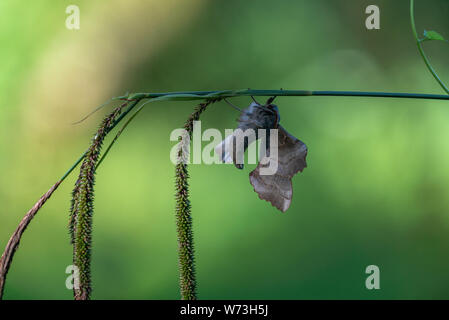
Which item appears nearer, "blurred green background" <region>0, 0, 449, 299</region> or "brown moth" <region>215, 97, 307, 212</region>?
"brown moth" <region>215, 97, 307, 212</region>

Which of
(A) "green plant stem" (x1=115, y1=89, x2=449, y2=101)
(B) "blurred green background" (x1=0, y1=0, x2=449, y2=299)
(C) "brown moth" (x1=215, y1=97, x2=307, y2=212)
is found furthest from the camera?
(B) "blurred green background" (x1=0, y1=0, x2=449, y2=299)

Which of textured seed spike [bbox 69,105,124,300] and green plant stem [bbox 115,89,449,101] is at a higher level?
green plant stem [bbox 115,89,449,101]

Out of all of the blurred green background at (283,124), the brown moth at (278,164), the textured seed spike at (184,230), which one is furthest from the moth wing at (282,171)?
the blurred green background at (283,124)

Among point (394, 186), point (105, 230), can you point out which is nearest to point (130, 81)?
point (105, 230)

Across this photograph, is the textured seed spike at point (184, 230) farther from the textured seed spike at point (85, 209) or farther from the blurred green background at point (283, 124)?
the blurred green background at point (283, 124)

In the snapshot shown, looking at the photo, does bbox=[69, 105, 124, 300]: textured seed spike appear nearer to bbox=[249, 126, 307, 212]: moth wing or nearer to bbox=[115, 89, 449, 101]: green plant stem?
bbox=[115, 89, 449, 101]: green plant stem

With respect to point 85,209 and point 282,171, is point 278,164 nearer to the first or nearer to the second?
point 282,171

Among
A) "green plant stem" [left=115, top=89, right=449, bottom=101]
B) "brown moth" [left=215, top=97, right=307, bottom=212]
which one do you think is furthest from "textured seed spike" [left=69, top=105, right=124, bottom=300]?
"brown moth" [left=215, top=97, right=307, bottom=212]

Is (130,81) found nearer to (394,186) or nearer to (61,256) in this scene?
(61,256)
